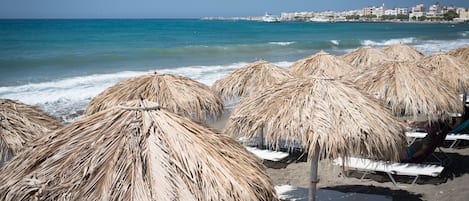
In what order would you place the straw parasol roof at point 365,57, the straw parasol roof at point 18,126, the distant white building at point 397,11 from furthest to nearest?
the distant white building at point 397,11
the straw parasol roof at point 365,57
the straw parasol roof at point 18,126

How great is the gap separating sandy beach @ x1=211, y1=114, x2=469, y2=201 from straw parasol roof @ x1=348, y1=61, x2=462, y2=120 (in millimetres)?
1007

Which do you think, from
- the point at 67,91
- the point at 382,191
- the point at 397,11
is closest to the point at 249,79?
the point at 382,191

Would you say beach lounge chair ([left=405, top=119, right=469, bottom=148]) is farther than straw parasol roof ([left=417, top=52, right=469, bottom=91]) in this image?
No

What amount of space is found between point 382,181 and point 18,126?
16.9ft

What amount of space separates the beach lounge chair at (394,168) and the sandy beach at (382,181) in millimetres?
135

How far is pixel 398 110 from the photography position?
261 inches

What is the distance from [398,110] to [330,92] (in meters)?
2.63

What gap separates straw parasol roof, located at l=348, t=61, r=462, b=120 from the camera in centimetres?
646

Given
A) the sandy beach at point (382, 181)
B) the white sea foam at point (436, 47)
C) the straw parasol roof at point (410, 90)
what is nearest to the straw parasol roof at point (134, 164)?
the sandy beach at point (382, 181)

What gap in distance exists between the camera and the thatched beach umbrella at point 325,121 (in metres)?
4.23

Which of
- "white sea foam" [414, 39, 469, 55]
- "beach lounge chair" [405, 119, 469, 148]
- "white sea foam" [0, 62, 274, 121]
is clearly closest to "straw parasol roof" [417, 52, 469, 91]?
"beach lounge chair" [405, 119, 469, 148]

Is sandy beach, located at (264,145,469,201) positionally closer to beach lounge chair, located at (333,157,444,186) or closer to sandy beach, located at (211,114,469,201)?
sandy beach, located at (211,114,469,201)

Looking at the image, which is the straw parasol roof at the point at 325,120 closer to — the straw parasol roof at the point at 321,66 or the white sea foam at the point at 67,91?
the straw parasol roof at the point at 321,66

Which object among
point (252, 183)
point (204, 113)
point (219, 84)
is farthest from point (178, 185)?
point (219, 84)
